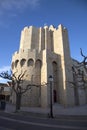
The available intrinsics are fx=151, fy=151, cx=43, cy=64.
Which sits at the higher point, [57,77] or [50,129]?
[57,77]

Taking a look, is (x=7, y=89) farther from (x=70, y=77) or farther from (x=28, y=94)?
(x=70, y=77)

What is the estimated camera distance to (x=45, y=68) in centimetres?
4041

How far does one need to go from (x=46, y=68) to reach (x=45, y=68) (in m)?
0.38

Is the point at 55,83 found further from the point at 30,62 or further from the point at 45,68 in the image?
the point at 30,62

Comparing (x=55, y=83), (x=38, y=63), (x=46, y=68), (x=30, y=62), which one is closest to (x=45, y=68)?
(x=46, y=68)

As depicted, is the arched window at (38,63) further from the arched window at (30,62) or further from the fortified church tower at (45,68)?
the arched window at (30,62)

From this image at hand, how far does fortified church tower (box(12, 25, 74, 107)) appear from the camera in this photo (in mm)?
39375

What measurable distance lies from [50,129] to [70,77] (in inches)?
1393

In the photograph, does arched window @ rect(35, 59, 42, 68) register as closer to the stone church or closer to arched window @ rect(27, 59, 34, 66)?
the stone church

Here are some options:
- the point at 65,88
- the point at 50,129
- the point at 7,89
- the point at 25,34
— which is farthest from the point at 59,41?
the point at 50,129

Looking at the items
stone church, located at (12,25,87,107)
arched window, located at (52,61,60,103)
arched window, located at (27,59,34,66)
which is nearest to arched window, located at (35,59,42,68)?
stone church, located at (12,25,87,107)

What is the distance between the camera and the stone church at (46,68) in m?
39.4

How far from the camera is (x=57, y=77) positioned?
43.8 metres

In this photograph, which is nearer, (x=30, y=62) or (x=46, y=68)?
(x=46, y=68)
